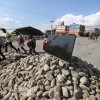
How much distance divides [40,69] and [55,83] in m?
0.69

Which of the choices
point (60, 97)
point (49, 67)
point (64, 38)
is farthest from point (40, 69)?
point (64, 38)

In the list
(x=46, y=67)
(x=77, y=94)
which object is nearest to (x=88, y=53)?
(x=46, y=67)

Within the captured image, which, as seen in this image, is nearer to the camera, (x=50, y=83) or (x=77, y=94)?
(x=77, y=94)

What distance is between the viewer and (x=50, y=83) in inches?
129

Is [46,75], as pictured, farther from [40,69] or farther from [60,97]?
[60,97]

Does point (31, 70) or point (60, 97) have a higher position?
point (31, 70)

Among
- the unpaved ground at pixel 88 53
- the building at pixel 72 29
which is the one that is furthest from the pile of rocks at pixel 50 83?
the building at pixel 72 29

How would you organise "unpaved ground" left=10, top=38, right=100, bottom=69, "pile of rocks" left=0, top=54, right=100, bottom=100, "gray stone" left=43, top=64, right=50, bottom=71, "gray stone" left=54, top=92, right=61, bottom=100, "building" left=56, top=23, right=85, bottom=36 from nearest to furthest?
"gray stone" left=54, top=92, right=61, bottom=100, "pile of rocks" left=0, top=54, right=100, bottom=100, "gray stone" left=43, top=64, right=50, bottom=71, "unpaved ground" left=10, top=38, right=100, bottom=69, "building" left=56, top=23, right=85, bottom=36

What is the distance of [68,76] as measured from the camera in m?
3.42

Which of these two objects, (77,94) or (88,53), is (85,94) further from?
(88,53)

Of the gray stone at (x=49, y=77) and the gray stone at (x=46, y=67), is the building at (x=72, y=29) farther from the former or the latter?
the gray stone at (x=49, y=77)

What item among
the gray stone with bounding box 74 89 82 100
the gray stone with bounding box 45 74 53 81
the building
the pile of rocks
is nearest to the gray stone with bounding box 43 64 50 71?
the pile of rocks

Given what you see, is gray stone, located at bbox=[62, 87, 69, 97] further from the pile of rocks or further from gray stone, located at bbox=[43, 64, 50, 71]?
gray stone, located at bbox=[43, 64, 50, 71]

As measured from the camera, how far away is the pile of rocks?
297 cm
